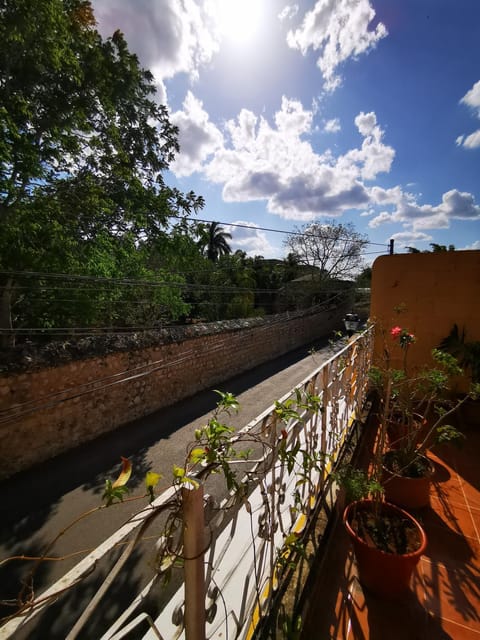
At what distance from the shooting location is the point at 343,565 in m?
2.03

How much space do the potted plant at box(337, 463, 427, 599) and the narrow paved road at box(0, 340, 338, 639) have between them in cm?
Answer: 157

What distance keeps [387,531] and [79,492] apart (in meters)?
4.68

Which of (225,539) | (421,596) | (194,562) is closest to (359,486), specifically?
(421,596)

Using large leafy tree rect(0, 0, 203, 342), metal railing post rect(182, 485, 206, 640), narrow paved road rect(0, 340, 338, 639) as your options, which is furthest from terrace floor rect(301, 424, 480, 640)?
large leafy tree rect(0, 0, 203, 342)

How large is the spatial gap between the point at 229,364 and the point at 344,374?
26.9ft

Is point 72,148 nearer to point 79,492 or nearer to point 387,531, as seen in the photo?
point 79,492

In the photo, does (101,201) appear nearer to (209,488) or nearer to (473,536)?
(209,488)

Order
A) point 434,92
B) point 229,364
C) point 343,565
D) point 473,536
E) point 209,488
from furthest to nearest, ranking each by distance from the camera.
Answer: point 229,364, point 434,92, point 209,488, point 473,536, point 343,565

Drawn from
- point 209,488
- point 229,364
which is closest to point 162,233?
point 229,364

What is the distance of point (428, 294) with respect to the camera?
4.74 meters

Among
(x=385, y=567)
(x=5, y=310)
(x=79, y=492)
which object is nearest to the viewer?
(x=385, y=567)

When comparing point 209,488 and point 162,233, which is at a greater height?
point 162,233

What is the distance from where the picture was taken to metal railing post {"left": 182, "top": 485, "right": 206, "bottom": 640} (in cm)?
87

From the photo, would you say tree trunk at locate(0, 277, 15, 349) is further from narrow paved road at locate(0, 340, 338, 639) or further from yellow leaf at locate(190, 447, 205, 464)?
yellow leaf at locate(190, 447, 205, 464)
